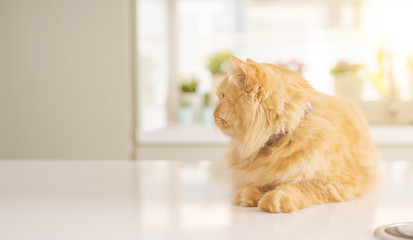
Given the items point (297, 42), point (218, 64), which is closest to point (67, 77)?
point (218, 64)

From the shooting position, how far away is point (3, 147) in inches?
107

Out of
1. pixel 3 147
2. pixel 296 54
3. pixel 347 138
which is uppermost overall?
pixel 296 54

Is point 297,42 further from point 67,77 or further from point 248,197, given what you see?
point 248,197

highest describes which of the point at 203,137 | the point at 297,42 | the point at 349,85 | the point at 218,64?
the point at 297,42

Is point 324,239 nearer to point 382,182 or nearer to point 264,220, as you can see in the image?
point 264,220

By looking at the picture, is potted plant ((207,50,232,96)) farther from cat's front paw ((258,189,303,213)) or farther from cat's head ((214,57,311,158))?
cat's front paw ((258,189,303,213))

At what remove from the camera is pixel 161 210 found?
89cm

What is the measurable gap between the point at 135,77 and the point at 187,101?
464mm

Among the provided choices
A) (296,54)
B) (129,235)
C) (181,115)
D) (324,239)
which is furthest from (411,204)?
(296,54)

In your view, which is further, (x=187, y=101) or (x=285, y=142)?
(x=187, y=101)

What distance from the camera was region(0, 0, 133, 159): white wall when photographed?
2605 mm

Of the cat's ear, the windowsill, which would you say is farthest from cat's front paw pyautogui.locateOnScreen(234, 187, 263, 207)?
the windowsill

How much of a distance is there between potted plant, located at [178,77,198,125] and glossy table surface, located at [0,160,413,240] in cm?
155

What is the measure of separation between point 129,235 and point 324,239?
1.03 ft
